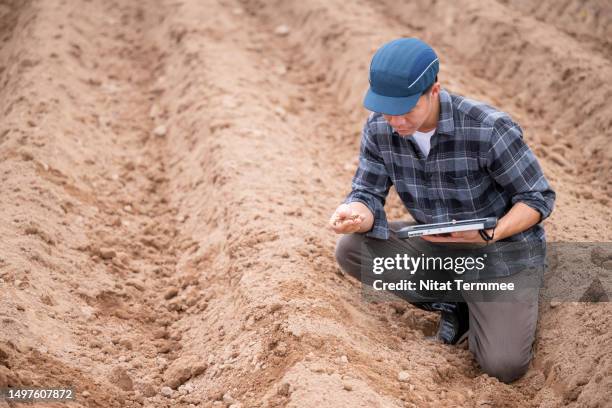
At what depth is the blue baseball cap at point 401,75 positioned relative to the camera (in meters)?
2.79

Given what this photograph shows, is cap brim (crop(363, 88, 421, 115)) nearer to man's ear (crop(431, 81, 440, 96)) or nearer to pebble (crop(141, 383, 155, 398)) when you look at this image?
man's ear (crop(431, 81, 440, 96))

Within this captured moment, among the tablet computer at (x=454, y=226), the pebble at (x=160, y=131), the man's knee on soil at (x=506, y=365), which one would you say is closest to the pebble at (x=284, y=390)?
the tablet computer at (x=454, y=226)

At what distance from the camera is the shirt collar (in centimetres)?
298

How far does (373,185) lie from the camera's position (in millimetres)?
3342

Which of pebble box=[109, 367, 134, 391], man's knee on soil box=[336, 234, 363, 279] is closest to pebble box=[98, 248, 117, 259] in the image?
pebble box=[109, 367, 134, 391]

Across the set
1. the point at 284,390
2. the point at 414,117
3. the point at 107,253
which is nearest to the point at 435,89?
the point at 414,117

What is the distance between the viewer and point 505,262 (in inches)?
126

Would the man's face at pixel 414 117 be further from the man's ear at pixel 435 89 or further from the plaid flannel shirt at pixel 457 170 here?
the plaid flannel shirt at pixel 457 170

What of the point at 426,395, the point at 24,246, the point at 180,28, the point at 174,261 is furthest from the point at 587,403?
the point at 180,28

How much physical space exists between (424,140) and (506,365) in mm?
1115

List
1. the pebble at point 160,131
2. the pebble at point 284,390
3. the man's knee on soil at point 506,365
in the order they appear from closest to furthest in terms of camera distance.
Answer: the pebble at point 284,390 → the man's knee on soil at point 506,365 → the pebble at point 160,131

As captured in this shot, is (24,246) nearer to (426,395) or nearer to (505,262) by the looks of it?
(426,395)

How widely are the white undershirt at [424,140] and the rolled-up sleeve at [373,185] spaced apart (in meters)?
0.25

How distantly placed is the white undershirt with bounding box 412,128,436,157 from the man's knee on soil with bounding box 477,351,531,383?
3.29 ft
